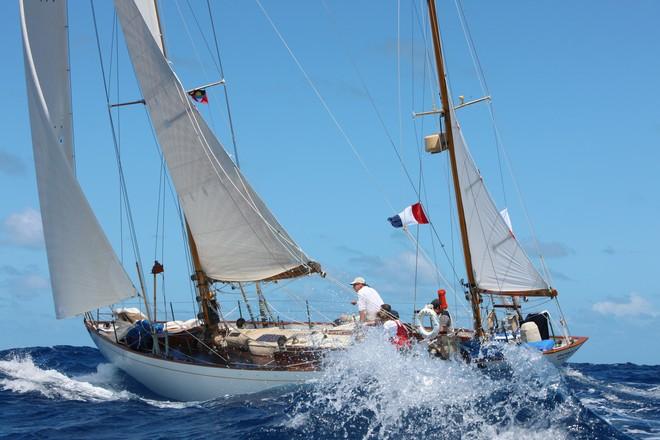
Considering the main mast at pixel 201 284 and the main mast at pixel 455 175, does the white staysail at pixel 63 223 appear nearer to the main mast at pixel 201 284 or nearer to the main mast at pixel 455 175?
the main mast at pixel 201 284

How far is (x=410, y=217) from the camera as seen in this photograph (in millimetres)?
24312

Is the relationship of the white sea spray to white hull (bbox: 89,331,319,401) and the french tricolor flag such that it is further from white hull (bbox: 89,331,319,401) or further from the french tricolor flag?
the french tricolor flag

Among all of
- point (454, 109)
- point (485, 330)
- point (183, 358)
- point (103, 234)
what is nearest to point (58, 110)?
point (103, 234)

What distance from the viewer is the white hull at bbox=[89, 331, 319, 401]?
19.5 m

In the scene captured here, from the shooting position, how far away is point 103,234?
21.5 metres

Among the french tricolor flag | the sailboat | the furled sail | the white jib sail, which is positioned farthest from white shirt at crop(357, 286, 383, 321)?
the french tricolor flag

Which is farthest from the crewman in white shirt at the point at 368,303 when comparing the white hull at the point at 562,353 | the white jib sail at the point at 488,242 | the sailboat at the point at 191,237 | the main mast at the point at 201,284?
the main mast at the point at 201,284

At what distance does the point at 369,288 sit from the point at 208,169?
5923mm

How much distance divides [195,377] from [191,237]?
14.5ft

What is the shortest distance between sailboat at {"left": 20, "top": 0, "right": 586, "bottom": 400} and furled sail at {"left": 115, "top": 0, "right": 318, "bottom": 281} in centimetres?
3

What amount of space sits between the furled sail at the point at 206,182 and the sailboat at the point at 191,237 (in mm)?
28

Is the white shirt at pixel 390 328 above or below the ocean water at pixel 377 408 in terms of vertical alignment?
above

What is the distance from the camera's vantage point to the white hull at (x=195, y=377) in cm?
Answer: 1951

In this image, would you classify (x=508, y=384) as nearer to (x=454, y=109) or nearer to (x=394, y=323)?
(x=394, y=323)
